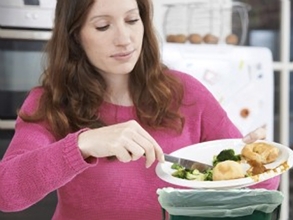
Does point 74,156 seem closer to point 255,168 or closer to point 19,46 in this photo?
point 255,168

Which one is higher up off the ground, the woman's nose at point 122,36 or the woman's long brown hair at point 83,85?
the woman's nose at point 122,36

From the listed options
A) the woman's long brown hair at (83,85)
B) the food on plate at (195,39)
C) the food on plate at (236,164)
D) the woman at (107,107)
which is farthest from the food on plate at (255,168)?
the food on plate at (195,39)

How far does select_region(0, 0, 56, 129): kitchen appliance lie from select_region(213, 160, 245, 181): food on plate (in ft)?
4.06

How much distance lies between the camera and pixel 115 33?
52.9 inches

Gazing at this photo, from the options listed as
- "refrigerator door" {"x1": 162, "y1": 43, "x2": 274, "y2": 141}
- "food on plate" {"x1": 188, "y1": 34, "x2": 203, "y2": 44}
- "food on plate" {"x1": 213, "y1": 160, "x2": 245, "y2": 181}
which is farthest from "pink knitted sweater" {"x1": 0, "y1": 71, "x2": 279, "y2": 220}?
"food on plate" {"x1": 188, "y1": 34, "x2": 203, "y2": 44}

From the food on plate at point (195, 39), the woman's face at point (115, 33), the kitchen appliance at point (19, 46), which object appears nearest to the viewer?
the woman's face at point (115, 33)

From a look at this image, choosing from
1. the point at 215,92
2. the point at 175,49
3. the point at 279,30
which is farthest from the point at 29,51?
the point at 279,30

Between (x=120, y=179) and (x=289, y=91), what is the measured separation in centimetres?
168

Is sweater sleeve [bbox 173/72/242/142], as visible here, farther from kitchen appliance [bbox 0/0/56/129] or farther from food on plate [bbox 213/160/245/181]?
kitchen appliance [bbox 0/0/56/129]

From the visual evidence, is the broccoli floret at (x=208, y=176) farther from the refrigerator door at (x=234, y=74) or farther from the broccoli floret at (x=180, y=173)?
the refrigerator door at (x=234, y=74)

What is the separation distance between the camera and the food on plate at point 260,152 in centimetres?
112

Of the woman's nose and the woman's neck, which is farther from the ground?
the woman's nose

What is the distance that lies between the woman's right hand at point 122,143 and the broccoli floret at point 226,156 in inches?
6.9

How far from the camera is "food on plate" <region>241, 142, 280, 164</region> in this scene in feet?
3.69
